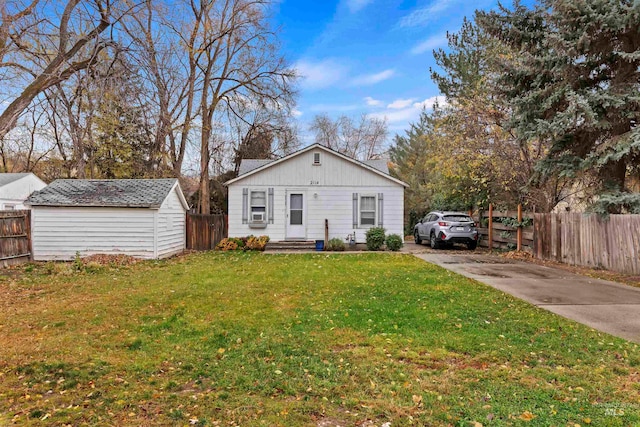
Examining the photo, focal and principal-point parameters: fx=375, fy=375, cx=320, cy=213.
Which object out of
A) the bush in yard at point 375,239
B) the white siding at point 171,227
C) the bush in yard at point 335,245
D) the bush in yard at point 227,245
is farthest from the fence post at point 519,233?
the white siding at point 171,227

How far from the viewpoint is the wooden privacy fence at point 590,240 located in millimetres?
9172

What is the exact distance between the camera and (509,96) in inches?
483

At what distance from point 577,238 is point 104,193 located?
15.6 metres

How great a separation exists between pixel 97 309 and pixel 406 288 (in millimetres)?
5635

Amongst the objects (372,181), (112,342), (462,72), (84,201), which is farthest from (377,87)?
(112,342)

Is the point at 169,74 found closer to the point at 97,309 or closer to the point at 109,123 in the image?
the point at 109,123

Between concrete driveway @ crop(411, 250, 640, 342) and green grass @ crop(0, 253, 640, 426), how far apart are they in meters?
0.48

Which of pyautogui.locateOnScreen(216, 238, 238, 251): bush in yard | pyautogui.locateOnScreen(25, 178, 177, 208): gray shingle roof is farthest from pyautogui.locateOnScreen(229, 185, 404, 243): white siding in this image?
pyautogui.locateOnScreen(25, 178, 177, 208): gray shingle roof

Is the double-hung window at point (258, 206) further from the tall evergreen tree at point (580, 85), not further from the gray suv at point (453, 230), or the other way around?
the tall evergreen tree at point (580, 85)

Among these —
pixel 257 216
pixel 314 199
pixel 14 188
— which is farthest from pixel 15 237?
pixel 14 188

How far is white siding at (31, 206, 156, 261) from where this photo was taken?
12820mm

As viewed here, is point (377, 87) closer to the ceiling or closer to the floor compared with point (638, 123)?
closer to the ceiling

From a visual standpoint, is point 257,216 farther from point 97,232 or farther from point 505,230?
point 505,230

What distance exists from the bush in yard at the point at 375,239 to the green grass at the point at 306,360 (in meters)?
7.44
